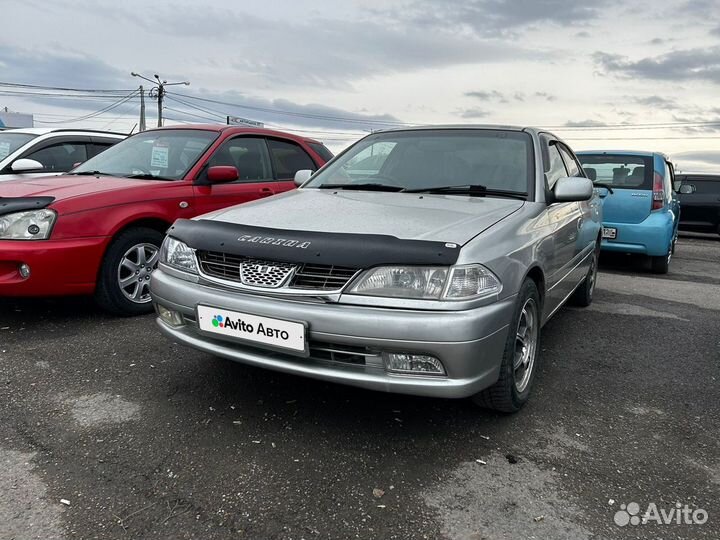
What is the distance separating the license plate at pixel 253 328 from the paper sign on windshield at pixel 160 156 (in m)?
2.64

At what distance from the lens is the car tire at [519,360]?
2.54 meters

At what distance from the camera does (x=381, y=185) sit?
347 cm

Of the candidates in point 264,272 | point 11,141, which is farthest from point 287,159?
point 264,272

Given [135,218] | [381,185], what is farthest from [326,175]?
[135,218]

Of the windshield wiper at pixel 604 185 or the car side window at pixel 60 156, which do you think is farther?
the windshield wiper at pixel 604 185

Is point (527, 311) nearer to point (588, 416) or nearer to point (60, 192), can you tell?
point (588, 416)

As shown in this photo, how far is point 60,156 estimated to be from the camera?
6355 mm

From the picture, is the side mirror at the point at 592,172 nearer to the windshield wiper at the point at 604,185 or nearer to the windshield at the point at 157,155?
the windshield wiper at the point at 604,185

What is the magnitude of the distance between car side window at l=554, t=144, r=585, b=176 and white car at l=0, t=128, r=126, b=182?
4983 mm

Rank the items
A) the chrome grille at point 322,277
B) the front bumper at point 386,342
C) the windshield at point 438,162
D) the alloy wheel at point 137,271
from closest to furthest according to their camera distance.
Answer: the front bumper at point 386,342 → the chrome grille at point 322,277 → the windshield at point 438,162 → the alloy wheel at point 137,271

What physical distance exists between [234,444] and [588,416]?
A: 1.78 meters

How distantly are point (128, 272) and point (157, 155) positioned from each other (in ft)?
4.00

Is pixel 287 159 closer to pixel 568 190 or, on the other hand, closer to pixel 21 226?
pixel 21 226

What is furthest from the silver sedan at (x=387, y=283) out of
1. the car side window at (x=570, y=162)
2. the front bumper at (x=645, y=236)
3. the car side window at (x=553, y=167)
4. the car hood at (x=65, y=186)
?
the front bumper at (x=645, y=236)
